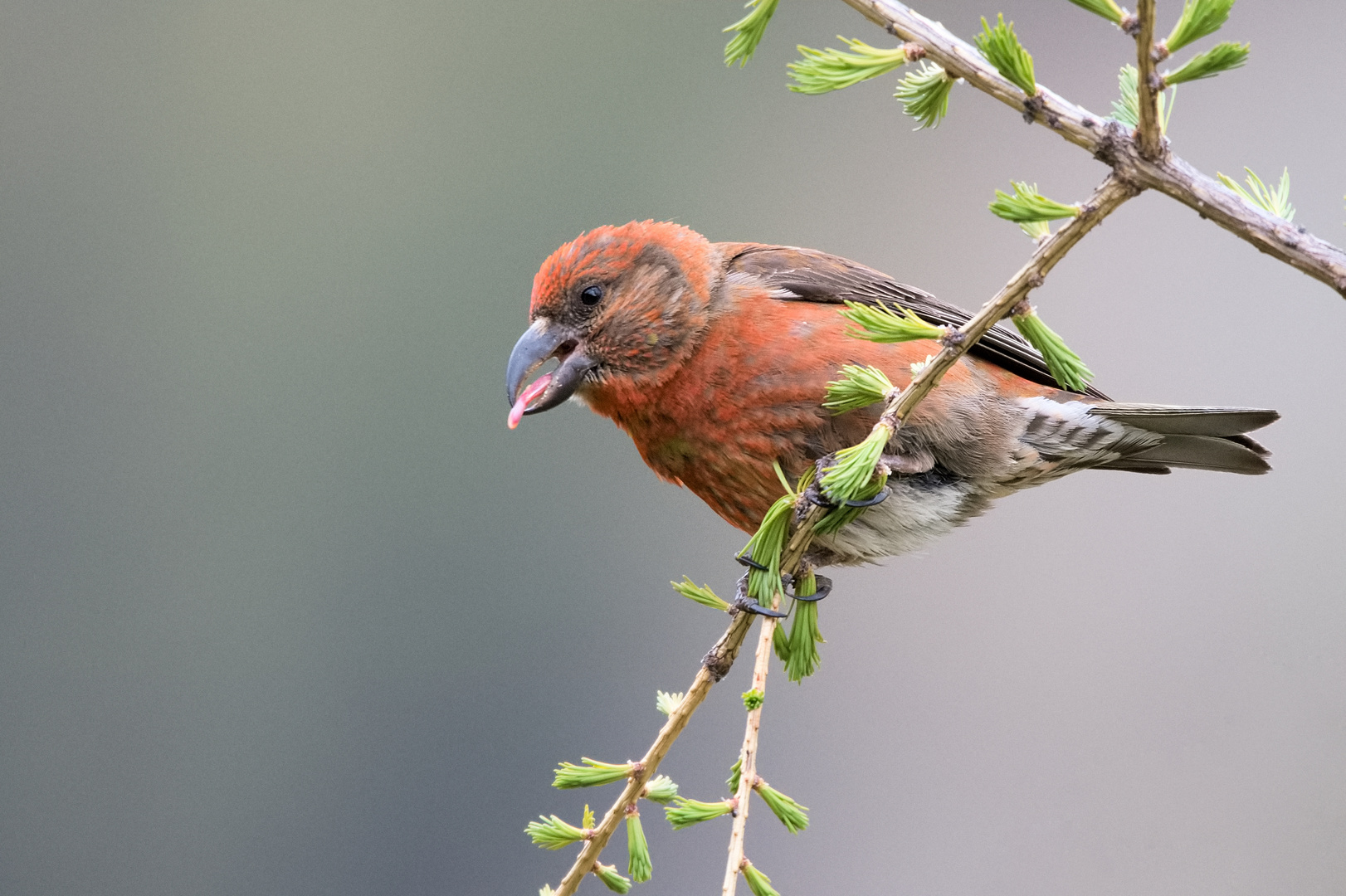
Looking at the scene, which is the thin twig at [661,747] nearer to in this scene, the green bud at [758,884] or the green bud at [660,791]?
the green bud at [660,791]

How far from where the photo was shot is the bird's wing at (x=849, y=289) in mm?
Result: 2547

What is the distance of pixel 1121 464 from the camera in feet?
8.73

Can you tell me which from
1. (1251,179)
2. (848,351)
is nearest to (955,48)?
(1251,179)

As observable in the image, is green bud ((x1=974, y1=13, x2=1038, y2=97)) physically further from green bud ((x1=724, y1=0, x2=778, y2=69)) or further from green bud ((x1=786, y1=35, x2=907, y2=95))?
green bud ((x1=724, y1=0, x2=778, y2=69))

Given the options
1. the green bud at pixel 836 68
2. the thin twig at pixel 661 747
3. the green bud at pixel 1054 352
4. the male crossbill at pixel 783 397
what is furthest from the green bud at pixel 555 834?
the male crossbill at pixel 783 397

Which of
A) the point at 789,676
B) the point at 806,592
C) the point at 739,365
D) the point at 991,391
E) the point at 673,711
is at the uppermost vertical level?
the point at 991,391

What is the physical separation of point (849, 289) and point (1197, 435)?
0.83 metres

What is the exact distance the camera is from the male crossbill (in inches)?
92.4

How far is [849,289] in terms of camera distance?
2611 mm

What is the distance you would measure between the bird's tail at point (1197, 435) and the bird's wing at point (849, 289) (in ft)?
0.40

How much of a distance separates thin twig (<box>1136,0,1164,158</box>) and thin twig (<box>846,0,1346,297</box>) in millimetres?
12

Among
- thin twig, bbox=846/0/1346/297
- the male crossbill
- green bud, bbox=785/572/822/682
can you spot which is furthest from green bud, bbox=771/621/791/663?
thin twig, bbox=846/0/1346/297

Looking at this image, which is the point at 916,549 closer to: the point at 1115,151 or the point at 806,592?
the point at 806,592

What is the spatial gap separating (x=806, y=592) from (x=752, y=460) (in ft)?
1.87
